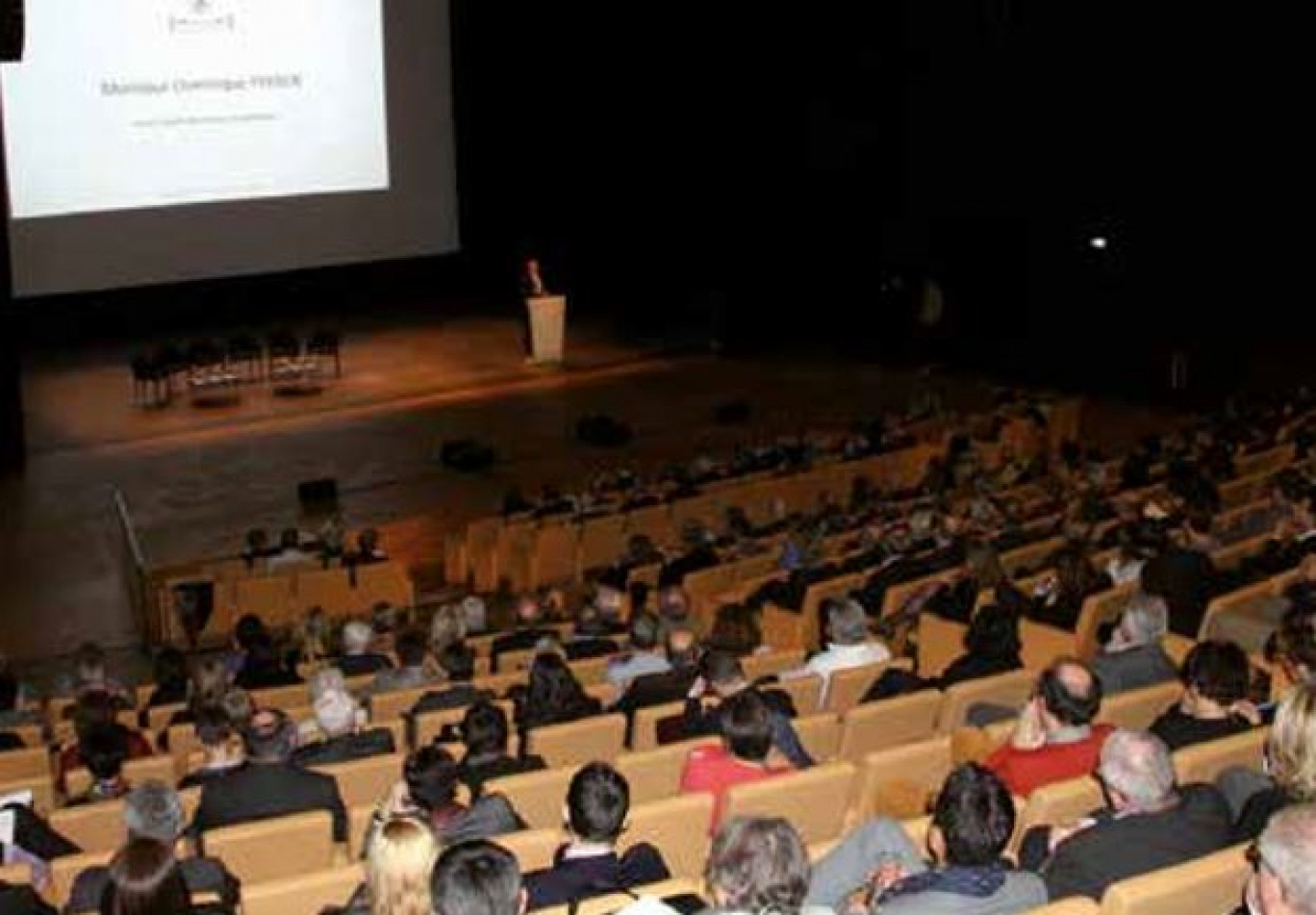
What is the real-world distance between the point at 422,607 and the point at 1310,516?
6634mm

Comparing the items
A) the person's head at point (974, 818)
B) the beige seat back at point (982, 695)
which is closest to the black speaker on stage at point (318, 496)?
the beige seat back at point (982, 695)

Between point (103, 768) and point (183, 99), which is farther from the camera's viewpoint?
point (183, 99)

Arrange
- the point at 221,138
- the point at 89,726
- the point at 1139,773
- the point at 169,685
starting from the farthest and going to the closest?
1. the point at 221,138
2. the point at 169,685
3. the point at 89,726
4. the point at 1139,773

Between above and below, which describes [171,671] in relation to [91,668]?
below

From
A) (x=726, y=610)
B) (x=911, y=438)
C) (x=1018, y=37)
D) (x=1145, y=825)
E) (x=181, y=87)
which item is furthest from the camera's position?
(x=1018, y=37)

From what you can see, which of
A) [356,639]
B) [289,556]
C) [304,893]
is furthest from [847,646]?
[289,556]

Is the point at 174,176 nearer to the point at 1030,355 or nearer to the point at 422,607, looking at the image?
the point at 422,607

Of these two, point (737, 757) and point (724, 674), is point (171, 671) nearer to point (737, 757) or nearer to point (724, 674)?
point (724, 674)

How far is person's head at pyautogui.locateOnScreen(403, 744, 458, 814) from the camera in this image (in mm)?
5555

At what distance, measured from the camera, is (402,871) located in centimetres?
429

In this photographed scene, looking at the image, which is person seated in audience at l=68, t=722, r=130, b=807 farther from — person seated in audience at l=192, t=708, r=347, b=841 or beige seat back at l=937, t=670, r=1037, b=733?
beige seat back at l=937, t=670, r=1037, b=733

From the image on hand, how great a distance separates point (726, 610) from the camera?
8.55 m

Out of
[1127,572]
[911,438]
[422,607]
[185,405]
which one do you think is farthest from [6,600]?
[1127,572]

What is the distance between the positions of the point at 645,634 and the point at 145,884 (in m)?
4.55
